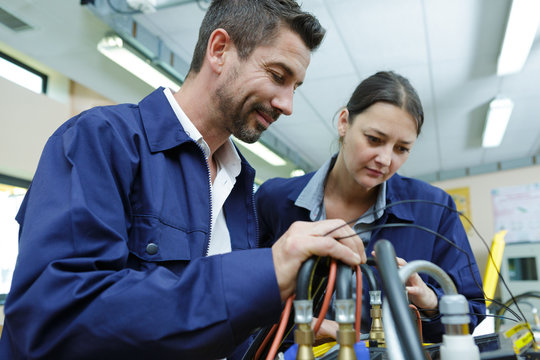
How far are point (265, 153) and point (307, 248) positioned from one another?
4.82 m

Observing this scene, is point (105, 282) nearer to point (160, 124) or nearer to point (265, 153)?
point (160, 124)

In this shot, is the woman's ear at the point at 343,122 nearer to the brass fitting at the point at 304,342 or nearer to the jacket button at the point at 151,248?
the jacket button at the point at 151,248

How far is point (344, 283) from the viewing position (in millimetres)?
451

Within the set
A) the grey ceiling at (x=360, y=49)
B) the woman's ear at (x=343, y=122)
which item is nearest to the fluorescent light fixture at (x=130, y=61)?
the grey ceiling at (x=360, y=49)

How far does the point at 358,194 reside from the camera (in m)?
1.47

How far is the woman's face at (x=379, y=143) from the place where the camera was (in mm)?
1350

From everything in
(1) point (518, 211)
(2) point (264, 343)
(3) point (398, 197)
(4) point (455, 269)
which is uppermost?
(1) point (518, 211)

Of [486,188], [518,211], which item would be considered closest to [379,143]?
[518,211]

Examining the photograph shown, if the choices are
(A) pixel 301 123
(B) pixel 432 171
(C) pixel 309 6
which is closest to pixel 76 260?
(C) pixel 309 6

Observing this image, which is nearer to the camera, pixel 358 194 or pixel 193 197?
pixel 193 197

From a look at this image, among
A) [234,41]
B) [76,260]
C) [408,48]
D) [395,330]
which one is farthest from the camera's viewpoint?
[408,48]

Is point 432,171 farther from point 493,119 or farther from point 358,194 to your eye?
point 358,194

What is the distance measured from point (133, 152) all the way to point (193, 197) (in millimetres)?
152

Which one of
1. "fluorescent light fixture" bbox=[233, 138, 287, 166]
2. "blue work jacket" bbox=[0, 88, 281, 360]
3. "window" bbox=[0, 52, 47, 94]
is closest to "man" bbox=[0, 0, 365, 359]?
"blue work jacket" bbox=[0, 88, 281, 360]
